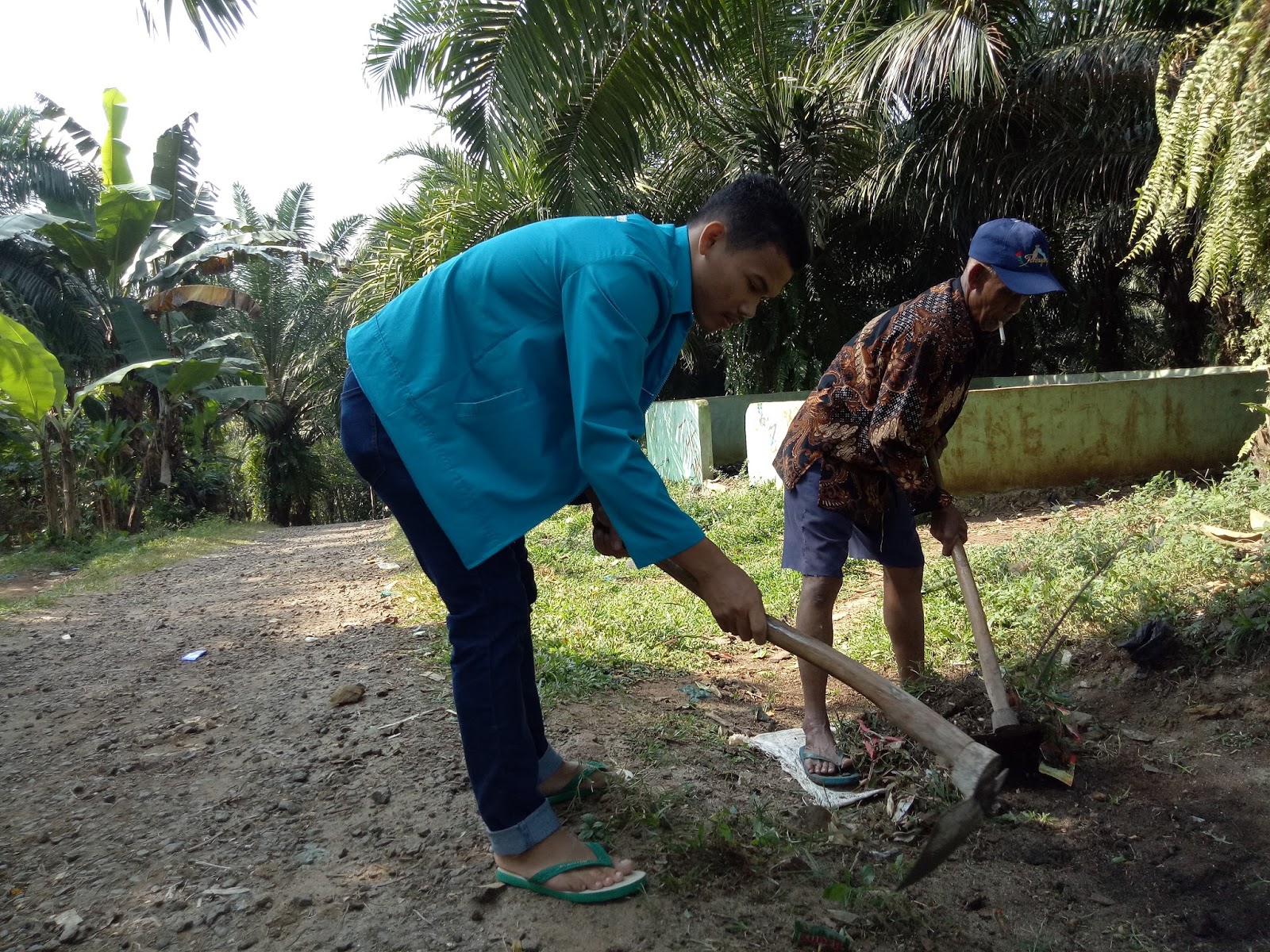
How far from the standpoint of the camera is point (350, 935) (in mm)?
1895

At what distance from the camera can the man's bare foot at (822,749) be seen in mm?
2676

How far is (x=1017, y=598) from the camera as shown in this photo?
13.3 ft

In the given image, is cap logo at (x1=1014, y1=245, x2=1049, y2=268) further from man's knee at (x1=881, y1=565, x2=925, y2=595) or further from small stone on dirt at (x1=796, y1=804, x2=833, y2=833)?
small stone on dirt at (x1=796, y1=804, x2=833, y2=833)

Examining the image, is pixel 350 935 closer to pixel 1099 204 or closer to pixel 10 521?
pixel 1099 204

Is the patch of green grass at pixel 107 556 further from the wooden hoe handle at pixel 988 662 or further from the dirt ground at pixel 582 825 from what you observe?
the wooden hoe handle at pixel 988 662

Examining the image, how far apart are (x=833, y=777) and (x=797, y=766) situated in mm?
149

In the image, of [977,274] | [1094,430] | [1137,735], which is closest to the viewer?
[977,274]

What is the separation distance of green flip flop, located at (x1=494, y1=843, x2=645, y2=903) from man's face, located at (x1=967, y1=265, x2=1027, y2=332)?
1.90m

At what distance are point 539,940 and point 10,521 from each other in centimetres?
1417

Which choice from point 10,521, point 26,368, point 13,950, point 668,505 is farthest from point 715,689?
point 10,521

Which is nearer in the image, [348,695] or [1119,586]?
[348,695]

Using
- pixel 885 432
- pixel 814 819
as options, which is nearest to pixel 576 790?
pixel 814 819

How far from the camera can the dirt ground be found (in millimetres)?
1938

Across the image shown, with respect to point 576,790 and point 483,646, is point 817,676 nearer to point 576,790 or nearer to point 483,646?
point 576,790
